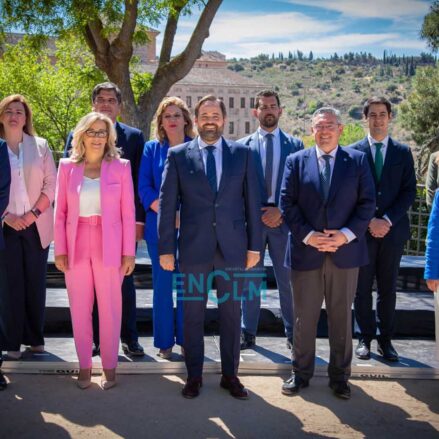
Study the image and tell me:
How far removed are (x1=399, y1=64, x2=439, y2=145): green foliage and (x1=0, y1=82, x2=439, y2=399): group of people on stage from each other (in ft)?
84.9

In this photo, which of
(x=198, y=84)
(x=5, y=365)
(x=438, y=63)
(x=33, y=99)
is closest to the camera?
(x=5, y=365)

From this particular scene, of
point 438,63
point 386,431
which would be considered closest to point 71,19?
point 386,431

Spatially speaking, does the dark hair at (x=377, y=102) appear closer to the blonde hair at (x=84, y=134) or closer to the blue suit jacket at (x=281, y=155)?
the blue suit jacket at (x=281, y=155)

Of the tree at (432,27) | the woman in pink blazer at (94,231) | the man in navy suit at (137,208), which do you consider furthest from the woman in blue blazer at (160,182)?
the tree at (432,27)

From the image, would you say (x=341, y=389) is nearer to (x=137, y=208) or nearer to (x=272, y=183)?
(x=272, y=183)

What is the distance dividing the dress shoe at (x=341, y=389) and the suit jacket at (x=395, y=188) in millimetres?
1152

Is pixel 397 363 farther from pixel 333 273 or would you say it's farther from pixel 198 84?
pixel 198 84

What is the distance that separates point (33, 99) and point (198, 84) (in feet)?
170

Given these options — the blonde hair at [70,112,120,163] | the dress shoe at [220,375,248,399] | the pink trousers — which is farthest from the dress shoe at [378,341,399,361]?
the blonde hair at [70,112,120,163]

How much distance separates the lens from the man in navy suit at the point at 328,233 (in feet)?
13.7

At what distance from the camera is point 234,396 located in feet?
13.8

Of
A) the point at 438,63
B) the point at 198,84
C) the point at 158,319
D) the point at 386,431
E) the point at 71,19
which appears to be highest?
the point at 198,84

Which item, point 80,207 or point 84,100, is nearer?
point 80,207

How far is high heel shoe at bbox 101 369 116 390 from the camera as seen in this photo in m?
4.32
